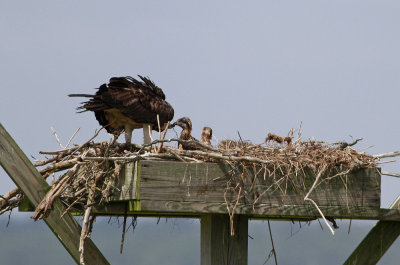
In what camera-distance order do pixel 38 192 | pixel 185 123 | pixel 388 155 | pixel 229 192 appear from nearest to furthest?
pixel 38 192 < pixel 229 192 < pixel 388 155 < pixel 185 123

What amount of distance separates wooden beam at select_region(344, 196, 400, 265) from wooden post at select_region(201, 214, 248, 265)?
3.46 feet

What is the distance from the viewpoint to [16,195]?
18.5 feet

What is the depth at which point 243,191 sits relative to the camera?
5109 mm

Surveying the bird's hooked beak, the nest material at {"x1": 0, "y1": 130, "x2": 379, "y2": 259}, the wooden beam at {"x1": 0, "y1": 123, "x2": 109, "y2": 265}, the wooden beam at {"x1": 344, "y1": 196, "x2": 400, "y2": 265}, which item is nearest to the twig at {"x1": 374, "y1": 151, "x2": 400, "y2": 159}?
the nest material at {"x1": 0, "y1": 130, "x2": 379, "y2": 259}

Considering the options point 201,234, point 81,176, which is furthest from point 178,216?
point 81,176

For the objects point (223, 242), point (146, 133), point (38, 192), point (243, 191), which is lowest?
point (223, 242)

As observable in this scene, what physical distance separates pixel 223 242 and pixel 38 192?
4.57 feet

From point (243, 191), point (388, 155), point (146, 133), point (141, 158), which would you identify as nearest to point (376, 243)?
point (388, 155)

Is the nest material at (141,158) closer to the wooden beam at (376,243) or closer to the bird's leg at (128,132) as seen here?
the wooden beam at (376,243)

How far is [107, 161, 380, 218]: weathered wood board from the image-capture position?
489 cm

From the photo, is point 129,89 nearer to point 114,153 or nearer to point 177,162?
point 114,153

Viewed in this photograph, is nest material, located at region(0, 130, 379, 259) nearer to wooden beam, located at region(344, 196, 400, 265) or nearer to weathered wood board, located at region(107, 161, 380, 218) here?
weathered wood board, located at region(107, 161, 380, 218)

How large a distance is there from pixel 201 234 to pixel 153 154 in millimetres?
877

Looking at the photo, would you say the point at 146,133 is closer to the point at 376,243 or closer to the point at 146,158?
the point at 146,158
